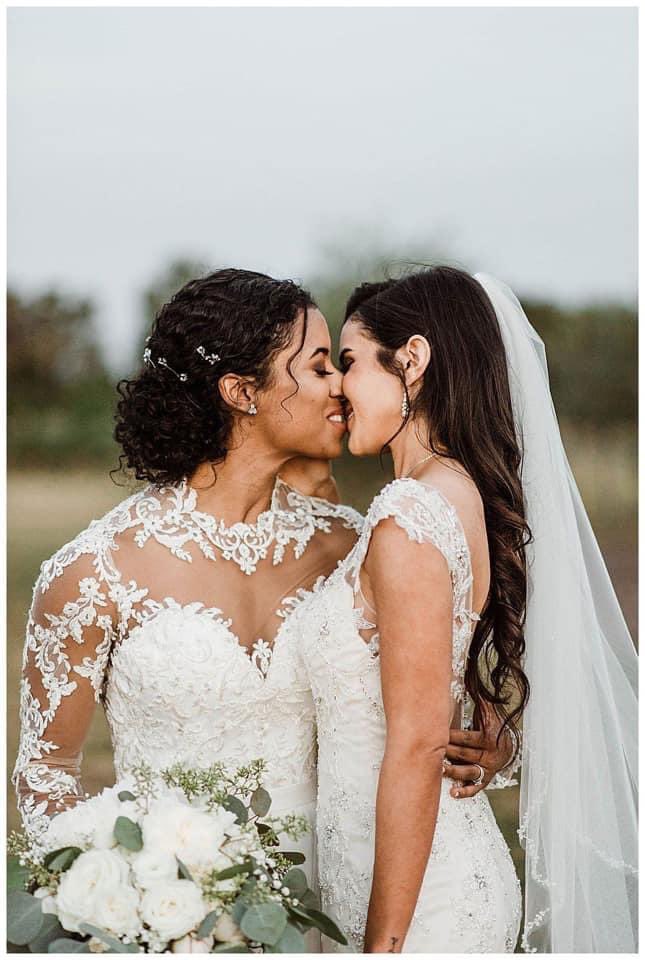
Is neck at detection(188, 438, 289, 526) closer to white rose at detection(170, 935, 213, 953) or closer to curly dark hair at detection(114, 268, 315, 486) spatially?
curly dark hair at detection(114, 268, 315, 486)

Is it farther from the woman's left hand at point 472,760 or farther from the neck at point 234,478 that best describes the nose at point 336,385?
the woman's left hand at point 472,760

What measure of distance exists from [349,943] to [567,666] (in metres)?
1.08

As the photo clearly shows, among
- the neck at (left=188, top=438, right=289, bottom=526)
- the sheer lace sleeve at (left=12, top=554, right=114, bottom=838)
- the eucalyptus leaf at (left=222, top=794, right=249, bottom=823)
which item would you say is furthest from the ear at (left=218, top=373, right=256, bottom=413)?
the eucalyptus leaf at (left=222, top=794, right=249, bottom=823)

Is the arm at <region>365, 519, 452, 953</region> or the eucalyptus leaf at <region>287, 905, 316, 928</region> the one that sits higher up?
the arm at <region>365, 519, 452, 953</region>

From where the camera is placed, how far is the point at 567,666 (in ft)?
10.7

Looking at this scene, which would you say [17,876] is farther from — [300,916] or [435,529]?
[435,529]

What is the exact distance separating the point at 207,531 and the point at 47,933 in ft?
4.74

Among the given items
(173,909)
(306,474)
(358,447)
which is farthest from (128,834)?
(306,474)

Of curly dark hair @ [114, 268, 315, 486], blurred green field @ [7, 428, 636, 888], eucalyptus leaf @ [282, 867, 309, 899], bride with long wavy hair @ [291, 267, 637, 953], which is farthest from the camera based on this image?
blurred green field @ [7, 428, 636, 888]

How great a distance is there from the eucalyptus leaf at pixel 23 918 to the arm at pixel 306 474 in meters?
1.87

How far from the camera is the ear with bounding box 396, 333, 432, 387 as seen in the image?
3.16m

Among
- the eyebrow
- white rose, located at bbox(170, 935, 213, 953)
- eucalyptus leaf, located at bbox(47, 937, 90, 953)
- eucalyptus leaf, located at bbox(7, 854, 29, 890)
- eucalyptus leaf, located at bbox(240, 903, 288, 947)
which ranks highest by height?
the eyebrow

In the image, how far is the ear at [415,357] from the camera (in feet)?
10.4

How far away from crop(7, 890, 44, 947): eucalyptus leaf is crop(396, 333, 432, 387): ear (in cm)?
177
